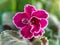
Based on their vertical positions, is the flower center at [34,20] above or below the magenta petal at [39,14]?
below

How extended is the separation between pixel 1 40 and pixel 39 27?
9 cm

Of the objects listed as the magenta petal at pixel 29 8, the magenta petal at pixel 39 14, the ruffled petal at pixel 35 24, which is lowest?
the ruffled petal at pixel 35 24

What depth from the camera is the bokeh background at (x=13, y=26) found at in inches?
16.1

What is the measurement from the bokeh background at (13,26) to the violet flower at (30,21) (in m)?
0.01

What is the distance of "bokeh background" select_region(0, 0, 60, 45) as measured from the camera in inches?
16.1

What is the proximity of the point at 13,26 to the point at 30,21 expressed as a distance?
1.6 inches

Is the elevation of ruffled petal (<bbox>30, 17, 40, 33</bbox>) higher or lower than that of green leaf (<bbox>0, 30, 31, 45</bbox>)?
higher

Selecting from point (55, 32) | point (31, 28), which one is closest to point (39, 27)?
point (31, 28)

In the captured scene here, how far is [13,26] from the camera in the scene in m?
0.41

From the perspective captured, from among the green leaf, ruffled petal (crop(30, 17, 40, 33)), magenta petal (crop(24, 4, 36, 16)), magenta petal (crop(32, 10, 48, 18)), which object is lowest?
the green leaf

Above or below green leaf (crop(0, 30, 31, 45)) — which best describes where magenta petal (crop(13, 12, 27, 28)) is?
above

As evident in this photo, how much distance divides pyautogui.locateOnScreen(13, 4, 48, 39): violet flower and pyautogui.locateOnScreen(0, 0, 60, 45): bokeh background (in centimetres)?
1

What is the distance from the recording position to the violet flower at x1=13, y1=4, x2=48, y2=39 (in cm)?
40

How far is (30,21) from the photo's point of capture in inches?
15.8
